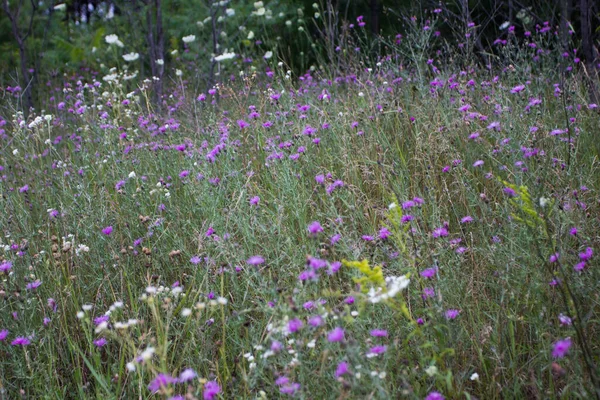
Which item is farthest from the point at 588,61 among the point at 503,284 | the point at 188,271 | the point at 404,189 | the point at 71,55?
the point at 71,55

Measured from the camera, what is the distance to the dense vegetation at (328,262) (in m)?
1.72

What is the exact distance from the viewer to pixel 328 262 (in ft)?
6.20

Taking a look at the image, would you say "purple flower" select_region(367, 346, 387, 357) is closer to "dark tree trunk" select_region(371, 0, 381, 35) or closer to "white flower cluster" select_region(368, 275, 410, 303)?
"white flower cluster" select_region(368, 275, 410, 303)

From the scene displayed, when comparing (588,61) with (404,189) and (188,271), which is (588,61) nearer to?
(404,189)

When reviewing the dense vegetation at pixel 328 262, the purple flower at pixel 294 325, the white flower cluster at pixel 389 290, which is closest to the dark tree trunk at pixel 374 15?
the dense vegetation at pixel 328 262

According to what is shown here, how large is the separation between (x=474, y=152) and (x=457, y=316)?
4.36 feet

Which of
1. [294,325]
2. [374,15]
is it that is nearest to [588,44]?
[294,325]

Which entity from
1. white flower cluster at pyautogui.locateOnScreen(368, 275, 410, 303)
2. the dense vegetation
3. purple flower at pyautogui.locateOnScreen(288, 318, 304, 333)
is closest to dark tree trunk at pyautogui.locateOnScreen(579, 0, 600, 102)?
the dense vegetation

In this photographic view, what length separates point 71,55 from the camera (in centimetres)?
867

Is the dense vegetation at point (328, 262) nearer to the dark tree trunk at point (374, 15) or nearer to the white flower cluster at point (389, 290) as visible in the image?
the white flower cluster at point (389, 290)

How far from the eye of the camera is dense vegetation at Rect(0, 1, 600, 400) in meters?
1.72

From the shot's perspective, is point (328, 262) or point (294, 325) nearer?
point (294, 325)

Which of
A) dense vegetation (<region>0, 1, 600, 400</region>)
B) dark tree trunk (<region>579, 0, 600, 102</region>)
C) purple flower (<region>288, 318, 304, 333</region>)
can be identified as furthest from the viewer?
dark tree trunk (<region>579, 0, 600, 102</region>)

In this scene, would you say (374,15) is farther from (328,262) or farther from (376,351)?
(376,351)
